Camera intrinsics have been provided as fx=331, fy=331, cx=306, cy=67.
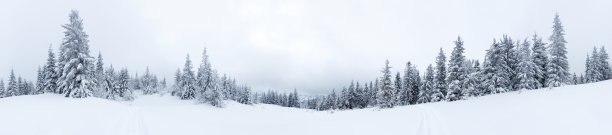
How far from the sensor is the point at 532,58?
40094 millimetres

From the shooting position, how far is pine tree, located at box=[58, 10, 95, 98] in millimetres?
32656

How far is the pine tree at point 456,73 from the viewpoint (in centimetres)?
4106

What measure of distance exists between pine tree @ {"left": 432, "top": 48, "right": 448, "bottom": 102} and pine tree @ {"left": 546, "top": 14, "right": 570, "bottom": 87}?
39.7 feet

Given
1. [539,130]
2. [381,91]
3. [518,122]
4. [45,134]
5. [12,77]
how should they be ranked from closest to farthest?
1. [539,130]
2. [45,134]
3. [518,122]
4. [381,91]
5. [12,77]

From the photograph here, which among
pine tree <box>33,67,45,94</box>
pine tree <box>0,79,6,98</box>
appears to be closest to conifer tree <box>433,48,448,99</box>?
pine tree <box>33,67,45,94</box>

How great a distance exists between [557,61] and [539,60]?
1.77 m

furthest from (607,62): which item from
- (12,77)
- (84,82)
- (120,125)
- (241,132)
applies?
(12,77)

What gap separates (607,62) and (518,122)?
185ft

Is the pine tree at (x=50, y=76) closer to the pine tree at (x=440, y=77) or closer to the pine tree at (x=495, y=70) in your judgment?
the pine tree at (x=440, y=77)

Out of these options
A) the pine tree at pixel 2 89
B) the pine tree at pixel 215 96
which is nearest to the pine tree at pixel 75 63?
the pine tree at pixel 215 96

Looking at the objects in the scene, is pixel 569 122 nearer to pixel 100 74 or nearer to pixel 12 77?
pixel 100 74

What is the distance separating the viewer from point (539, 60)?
4019 centimetres

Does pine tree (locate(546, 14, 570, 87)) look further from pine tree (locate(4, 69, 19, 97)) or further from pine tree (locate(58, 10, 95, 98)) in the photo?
pine tree (locate(4, 69, 19, 97))

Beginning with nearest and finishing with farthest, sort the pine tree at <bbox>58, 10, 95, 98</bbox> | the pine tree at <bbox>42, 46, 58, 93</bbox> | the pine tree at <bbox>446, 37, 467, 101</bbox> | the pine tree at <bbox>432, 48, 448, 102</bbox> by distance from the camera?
1. the pine tree at <bbox>58, 10, 95, 98</bbox>
2. the pine tree at <bbox>446, 37, 467, 101</bbox>
3. the pine tree at <bbox>42, 46, 58, 93</bbox>
4. the pine tree at <bbox>432, 48, 448, 102</bbox>
